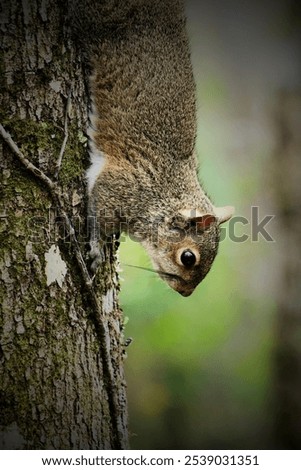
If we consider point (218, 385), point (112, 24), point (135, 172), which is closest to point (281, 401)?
point (218, 385)

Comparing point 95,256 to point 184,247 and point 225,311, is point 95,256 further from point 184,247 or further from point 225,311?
point 225,311

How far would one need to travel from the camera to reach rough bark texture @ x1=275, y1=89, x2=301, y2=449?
2.45m

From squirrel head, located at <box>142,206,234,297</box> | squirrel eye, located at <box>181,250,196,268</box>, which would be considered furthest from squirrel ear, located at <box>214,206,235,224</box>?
squirrel eye, located at <box>181,250,196,268</box>

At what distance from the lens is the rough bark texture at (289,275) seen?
245 cm

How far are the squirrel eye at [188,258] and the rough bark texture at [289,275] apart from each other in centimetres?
89

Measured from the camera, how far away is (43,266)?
45.1 inches

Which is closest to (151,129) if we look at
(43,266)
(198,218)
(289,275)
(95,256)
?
(198,218)

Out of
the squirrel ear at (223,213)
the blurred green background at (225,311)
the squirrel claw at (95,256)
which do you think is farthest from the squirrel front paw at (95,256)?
the blurred green background at (225,311)

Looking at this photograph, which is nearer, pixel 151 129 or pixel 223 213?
pixel 151 129

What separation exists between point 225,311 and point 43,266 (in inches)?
60.7

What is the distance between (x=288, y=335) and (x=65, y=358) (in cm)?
162

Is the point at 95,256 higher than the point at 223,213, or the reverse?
the point at 223,213

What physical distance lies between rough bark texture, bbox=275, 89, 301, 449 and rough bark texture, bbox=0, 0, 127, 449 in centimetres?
141

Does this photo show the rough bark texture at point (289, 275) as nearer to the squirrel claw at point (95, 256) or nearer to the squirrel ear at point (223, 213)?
the squirrel ear at point (223, 213)
